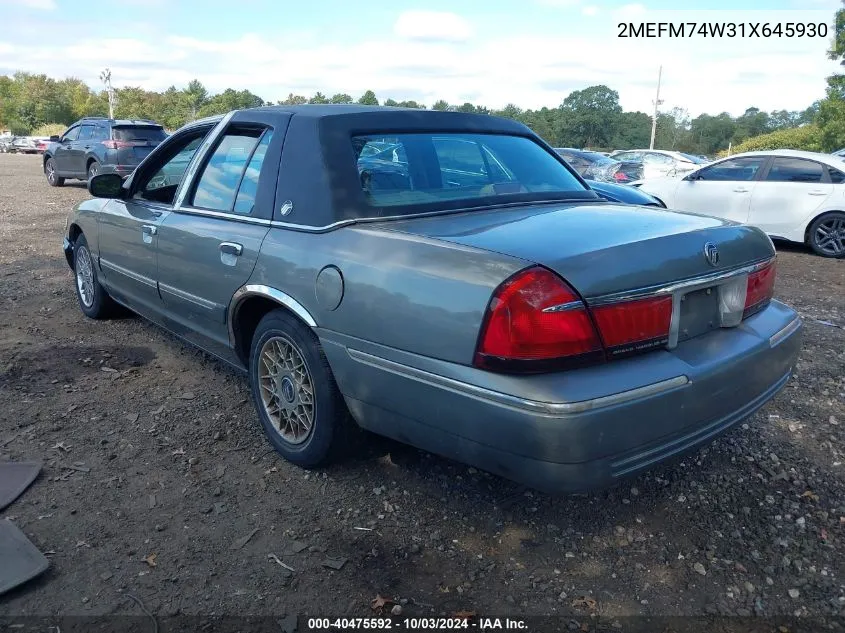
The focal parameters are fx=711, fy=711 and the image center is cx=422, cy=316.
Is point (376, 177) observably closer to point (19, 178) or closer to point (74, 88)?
point (19, 178)

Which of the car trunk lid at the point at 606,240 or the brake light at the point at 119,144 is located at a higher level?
the brake light at the point at 119,144

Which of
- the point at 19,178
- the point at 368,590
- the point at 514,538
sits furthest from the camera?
the point at 19,178

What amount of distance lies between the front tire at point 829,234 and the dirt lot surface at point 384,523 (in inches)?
230

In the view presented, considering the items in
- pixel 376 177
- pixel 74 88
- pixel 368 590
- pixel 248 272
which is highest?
pixel 74 88

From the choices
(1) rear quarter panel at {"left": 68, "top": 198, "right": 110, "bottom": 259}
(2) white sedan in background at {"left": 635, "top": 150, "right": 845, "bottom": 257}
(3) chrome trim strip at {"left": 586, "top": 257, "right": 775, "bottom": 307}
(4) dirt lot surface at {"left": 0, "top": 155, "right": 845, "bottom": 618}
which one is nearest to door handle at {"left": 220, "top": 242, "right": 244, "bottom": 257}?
(4) dirt lot surface at {"left": 0, "top": 155, "right": 845, "bottom": 618}

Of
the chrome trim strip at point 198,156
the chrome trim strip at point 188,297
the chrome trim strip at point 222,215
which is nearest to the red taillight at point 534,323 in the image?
the chrome trim strip at point 222,215

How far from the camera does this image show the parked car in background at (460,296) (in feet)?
7.58

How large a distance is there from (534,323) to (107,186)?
138 inches

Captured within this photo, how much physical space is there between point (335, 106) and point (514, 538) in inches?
87.8

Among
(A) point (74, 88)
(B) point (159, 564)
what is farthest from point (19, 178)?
(A) point (74, 88)

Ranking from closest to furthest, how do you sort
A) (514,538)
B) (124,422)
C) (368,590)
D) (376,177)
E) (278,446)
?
(368,590)
(514,538)
(376,177)
(278,446)
(124,422)

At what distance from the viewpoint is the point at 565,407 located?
7.30ft

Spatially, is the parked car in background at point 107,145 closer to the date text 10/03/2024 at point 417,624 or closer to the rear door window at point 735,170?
the rear door window at point 735,170

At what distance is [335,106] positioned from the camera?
11.7ft
